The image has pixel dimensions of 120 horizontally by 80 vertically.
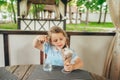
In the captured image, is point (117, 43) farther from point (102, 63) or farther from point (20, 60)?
point (20, 60)

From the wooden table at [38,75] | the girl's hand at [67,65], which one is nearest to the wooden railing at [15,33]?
the wooden table at [38,75]

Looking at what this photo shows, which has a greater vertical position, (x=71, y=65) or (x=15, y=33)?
(x=15, y=33)

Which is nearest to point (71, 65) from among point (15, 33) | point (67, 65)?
point (67, 65)

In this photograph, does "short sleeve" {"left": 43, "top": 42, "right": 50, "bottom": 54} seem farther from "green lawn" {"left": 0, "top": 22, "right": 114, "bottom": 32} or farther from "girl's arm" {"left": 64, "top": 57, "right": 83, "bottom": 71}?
"green lawn" {"left": 0, "top": 22, "right": 114, "bottom": 32}

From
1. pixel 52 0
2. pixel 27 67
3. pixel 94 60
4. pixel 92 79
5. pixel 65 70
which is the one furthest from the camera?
pixel 94 60

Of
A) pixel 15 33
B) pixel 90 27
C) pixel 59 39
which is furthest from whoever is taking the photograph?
pixel 90 27

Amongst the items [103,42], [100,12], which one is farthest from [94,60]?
[100,12]

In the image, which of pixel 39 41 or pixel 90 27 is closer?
pixel 39 41

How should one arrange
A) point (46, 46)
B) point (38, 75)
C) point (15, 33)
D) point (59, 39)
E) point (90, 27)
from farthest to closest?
point (90, 27) < point (15, 33) < point (46, 46) < point (59, 39) < point (38, 75)

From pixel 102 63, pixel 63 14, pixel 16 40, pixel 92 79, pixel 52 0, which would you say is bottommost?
pixel 102 63

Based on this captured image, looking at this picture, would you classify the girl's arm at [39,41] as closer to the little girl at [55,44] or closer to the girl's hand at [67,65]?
the little girl at [55,44]

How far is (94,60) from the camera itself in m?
2.87

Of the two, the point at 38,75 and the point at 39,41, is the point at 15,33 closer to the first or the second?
the point at 39,41

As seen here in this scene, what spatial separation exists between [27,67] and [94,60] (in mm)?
1398
